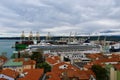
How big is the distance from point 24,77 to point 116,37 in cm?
6679

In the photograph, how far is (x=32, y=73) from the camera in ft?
40.6

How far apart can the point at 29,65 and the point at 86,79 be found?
5.38 m

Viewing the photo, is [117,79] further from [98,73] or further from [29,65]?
[29,65]

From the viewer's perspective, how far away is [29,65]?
650 inches

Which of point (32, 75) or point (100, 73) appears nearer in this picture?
point (32, 75)


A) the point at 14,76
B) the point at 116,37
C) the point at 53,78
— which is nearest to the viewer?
the point at 53,78

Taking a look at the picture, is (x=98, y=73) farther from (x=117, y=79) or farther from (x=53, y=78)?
(x=53, y=78)

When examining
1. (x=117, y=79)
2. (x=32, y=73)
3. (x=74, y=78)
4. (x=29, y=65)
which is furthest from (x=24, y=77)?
(x=29, y=65)

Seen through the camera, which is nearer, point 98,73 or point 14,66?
point 98,73

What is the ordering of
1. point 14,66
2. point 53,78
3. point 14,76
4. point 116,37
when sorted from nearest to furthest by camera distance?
1. point 53,78
2. point 14,76
3. point 14,66
4. point 116,37

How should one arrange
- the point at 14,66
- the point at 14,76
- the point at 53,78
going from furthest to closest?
1. the point at 14,66
2. the point at 14,76
3. the point at 53,78

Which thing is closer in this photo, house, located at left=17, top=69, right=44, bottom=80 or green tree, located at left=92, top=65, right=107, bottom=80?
house, located at left=17, top=69, right=44, bottom=80

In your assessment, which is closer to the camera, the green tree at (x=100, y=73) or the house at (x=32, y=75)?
the house at (x=32, y=75)

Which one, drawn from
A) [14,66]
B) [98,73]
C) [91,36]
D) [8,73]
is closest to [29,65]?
[14,66]
